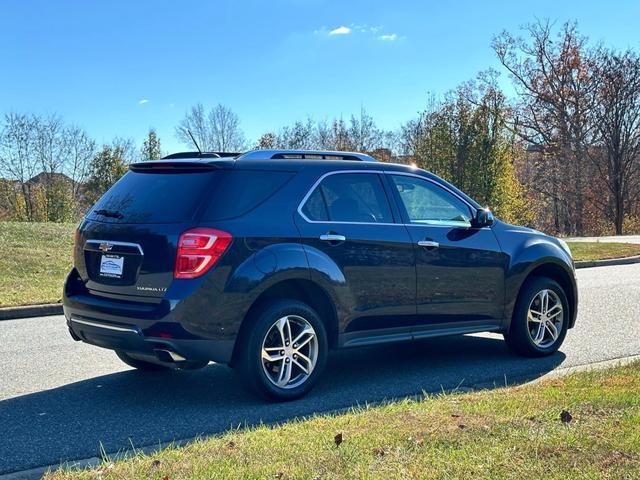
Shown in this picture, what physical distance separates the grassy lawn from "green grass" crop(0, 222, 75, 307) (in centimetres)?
738

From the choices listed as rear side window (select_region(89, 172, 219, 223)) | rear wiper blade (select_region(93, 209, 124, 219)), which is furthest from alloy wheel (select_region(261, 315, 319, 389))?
rear wiper blade (select_region(93, 209, 124, 219))

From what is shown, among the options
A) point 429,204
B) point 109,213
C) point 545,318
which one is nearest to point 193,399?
point 109,213

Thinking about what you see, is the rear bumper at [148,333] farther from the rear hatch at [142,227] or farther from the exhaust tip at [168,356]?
the rear hatch at [142,227]

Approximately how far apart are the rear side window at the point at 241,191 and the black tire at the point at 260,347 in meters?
0.76

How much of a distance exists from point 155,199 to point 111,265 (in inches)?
23.2

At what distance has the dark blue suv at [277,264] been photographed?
192 inches

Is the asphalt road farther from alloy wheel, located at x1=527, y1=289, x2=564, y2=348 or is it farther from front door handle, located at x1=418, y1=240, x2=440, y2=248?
front door handle, located at x1=418, y1=240, x2=440, y2=248

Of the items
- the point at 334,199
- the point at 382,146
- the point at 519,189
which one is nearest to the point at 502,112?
the point at 519,189

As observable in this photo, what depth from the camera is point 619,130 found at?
40.0 meters

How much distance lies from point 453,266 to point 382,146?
123 feet

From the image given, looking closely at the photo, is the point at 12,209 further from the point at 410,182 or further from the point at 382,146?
the point at 410,182

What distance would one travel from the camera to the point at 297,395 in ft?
17.6

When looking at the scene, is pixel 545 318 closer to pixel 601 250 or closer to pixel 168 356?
pixel 168 356

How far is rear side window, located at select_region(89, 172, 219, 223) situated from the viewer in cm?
507
